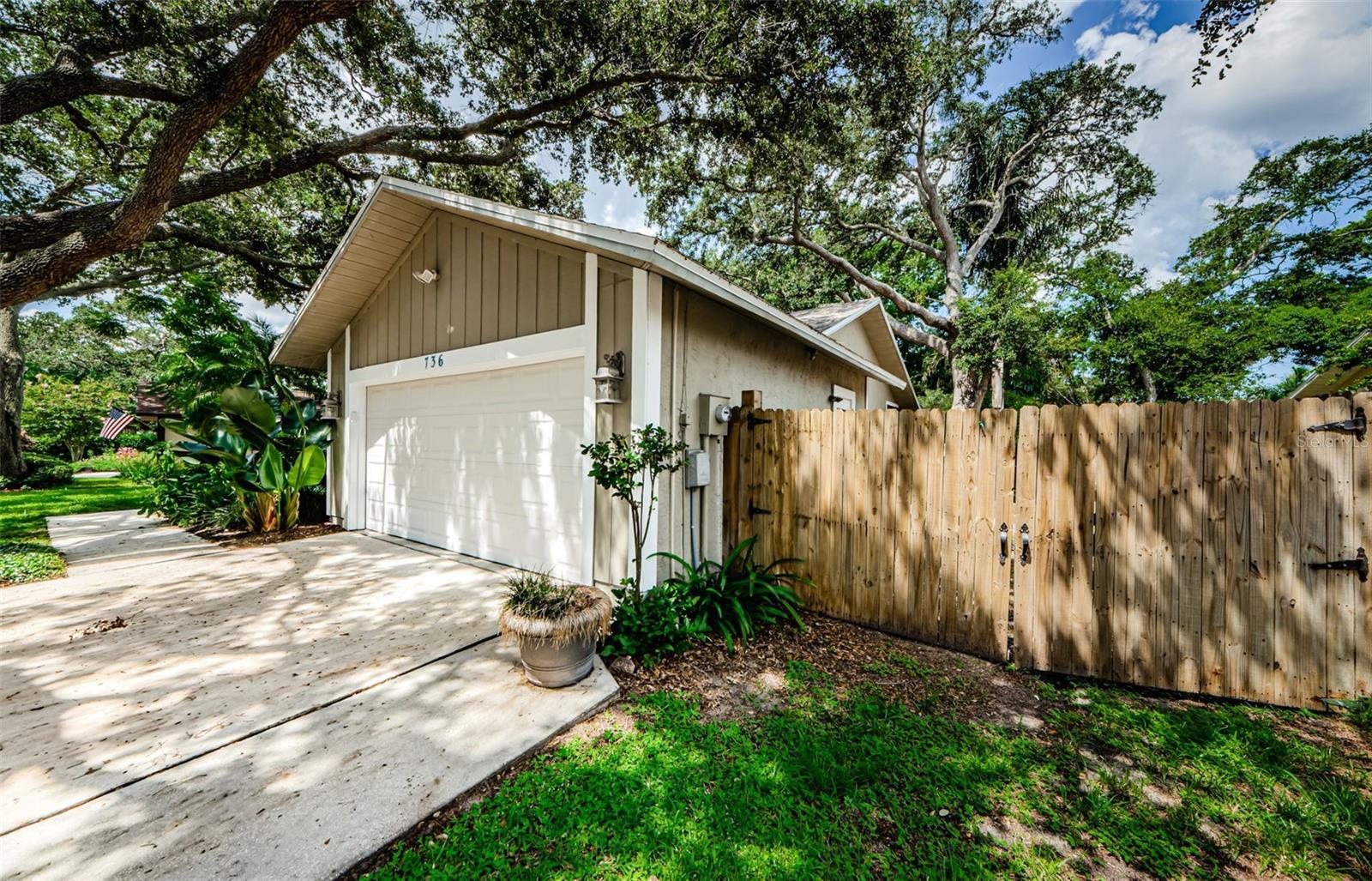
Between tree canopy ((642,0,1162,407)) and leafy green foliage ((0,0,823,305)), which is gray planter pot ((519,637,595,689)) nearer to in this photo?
leafy green foliage ((0,0,823,305))

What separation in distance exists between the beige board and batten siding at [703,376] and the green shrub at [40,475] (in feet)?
58.4

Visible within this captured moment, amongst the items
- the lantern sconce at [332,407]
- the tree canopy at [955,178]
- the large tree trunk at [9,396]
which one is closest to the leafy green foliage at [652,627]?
the lantern sconce at [332,407]

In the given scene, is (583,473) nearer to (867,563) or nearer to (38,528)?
(867,563)

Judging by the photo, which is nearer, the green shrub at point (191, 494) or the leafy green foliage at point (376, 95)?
the leafy green foliage at point (376, 95)

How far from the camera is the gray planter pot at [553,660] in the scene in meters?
2.85

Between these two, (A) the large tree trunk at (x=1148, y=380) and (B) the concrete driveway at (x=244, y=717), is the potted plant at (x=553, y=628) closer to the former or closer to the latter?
(B) the concrete driveway at (x=244, y=717)

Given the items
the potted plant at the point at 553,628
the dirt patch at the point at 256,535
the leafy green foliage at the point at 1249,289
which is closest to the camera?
the potted plant at the point at 553,628

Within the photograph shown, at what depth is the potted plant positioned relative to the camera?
9.20ft

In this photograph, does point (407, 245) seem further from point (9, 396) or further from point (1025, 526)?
point (9, 396)

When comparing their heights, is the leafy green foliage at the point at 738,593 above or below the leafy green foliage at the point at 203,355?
below

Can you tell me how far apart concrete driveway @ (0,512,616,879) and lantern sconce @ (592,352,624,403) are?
6.56ft

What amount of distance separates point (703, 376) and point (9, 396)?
18637 mm

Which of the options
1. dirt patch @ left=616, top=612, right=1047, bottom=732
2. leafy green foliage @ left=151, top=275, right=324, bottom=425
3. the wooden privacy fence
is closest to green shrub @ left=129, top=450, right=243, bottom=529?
leafy green foliage @ left=151, top=275, right=324, bottom=425

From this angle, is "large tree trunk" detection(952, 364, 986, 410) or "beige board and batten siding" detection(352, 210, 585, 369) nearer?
"beige board and batten siding" detection(352, 210, 585, 369)
